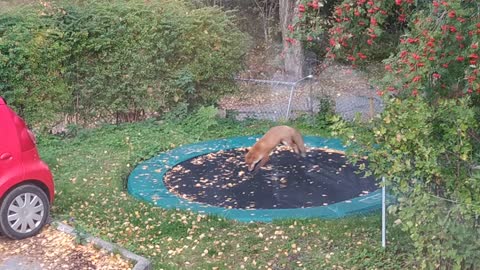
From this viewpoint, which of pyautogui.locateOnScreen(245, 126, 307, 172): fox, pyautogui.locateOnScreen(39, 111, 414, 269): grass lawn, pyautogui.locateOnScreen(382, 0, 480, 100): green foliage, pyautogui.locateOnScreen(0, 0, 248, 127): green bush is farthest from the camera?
pyautogui.locateOnScreen(0, 0, 248, 127): green bush

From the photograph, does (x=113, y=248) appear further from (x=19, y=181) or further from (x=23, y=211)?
(x=19, y=181)

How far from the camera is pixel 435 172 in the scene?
14.7ft

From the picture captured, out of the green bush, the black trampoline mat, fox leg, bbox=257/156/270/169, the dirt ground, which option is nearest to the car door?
the dirt ground

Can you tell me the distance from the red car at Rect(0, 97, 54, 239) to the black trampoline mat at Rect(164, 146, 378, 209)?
6.82 feet

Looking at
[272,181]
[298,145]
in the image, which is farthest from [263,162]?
[298,145]

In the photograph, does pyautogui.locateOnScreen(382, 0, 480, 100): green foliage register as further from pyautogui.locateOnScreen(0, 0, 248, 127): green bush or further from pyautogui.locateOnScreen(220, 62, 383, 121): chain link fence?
pyautogui.locateOnScreen(0, 0, 248, 127): green bush

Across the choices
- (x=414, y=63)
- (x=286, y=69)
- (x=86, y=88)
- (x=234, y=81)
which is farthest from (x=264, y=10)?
(x=414, y=63)

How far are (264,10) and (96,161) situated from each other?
12.1m

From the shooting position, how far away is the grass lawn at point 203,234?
5828 millimetres

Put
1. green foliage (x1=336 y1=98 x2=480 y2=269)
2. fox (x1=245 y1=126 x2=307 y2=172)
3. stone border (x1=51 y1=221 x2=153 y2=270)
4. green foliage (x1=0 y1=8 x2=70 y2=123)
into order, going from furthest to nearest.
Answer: green foliage (x1=0 y1=8 x2=70 y2=123), fox (x1=245 y1=126 x2=307 y2=172), stone border (x1=51 y1=221 x2=153 y2=270), green foliage (x1=336 y1=98 x2=480 y2=269)

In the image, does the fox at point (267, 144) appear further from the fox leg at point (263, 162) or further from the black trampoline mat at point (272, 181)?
the black trampoline mat at point (272, 181)

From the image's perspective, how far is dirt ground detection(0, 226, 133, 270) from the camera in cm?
578

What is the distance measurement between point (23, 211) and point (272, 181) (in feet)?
11.3

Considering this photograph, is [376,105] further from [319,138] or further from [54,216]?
[54,216]
